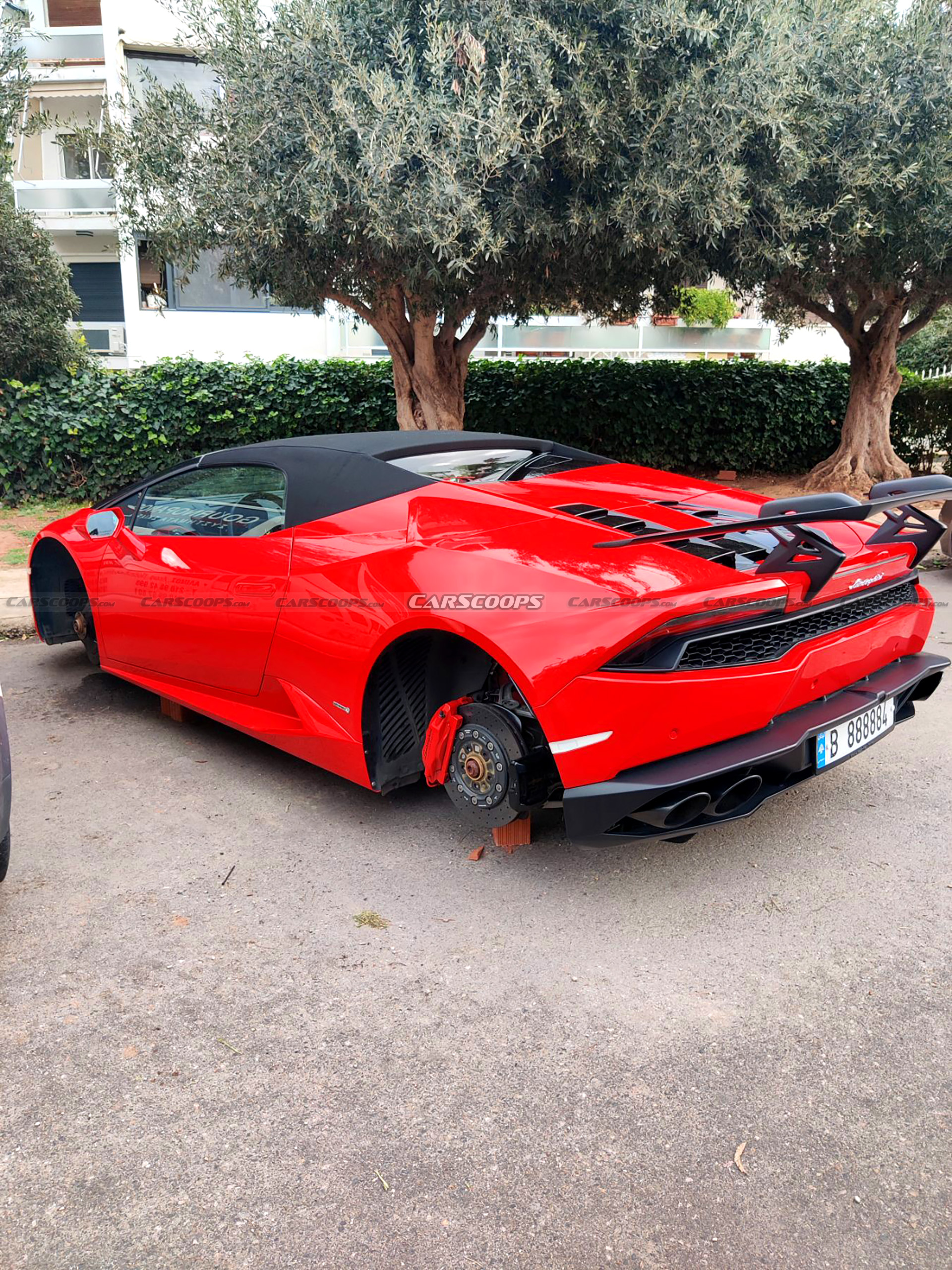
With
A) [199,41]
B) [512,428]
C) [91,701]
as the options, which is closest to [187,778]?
[91,701]

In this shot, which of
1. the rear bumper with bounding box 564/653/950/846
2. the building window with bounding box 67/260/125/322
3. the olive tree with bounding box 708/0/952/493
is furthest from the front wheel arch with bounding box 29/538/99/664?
the building window with bounding box 67/260/125/322

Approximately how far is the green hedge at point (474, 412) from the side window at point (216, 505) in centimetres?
718

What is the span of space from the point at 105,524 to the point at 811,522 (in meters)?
3.41

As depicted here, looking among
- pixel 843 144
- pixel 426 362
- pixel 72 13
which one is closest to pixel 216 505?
pixel 426 362


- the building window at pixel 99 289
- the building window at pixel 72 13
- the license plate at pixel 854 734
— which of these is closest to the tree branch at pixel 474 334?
the license plate at pixel 854 734

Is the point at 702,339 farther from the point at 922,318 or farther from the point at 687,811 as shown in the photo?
the point at 687,811

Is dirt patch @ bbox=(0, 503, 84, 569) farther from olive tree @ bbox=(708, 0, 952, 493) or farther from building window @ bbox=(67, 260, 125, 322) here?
building window @ bbox=(67, 260, 125, 322)

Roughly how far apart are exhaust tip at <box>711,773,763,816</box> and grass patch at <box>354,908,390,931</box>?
3.50 ft

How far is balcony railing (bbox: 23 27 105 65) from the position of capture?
21.4 metres

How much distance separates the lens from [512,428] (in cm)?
1314

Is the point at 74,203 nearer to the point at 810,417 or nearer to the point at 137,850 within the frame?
the point at 810,417

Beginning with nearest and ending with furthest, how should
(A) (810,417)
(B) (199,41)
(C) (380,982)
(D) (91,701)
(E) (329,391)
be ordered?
1. (C) (380,982)
2. (D) (91,701)
3. (B) (199,41)
4. (E) (329,391)
5. (A) (810,417)

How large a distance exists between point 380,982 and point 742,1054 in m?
0.98

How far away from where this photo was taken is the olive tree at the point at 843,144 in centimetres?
779
